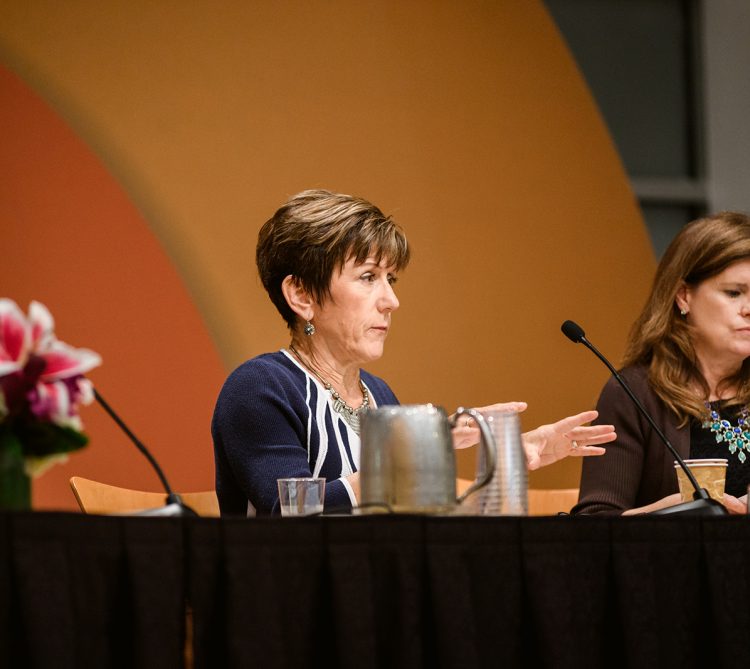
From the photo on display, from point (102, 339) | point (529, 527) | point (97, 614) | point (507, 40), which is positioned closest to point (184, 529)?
point (97, 614)

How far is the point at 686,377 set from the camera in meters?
2.51

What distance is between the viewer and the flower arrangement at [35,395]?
1.18 meters

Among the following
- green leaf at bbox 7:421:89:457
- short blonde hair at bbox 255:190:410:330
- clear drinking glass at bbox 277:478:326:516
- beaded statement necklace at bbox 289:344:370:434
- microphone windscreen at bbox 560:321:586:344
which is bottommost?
clear drinking glass at bbox 277:478:326:516

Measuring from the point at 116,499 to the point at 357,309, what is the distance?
24.2 inches

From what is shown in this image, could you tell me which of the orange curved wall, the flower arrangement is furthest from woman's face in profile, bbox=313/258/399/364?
the orange curved wall

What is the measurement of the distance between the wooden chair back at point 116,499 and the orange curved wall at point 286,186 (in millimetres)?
827

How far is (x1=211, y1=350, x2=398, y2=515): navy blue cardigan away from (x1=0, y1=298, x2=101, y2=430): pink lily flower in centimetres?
69

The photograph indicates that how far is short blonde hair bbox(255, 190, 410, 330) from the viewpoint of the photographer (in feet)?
7.06

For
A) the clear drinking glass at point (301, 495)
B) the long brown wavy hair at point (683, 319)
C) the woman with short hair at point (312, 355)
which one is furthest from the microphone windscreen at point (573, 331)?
the long brown wavy hair at point (683, 319)

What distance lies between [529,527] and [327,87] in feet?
8.30

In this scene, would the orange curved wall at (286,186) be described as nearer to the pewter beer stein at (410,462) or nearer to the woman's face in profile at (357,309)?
the woman's face in profile at (357,309)

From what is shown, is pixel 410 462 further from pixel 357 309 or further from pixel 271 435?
pixel 357 309

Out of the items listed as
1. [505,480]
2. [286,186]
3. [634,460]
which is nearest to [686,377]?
[634,460]

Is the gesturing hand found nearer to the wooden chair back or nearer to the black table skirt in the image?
the black table skirt
